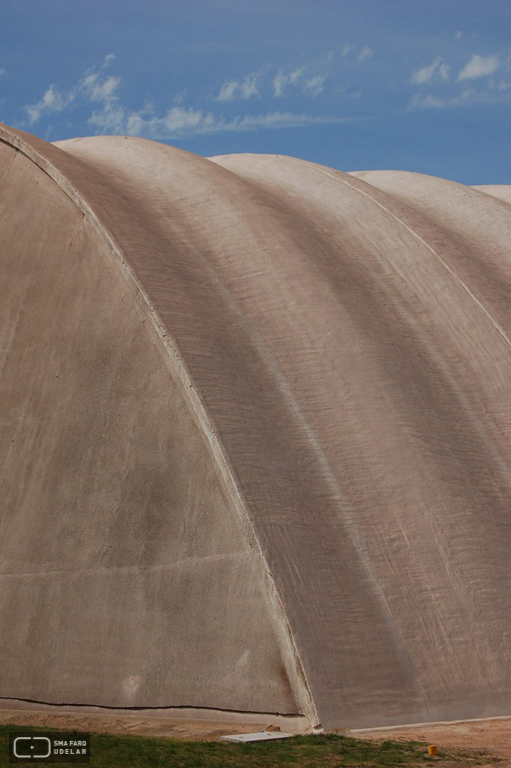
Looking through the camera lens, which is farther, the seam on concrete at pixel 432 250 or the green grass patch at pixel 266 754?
the seam on concrete at pixel 432 250

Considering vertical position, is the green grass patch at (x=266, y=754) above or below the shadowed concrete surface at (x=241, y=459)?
below

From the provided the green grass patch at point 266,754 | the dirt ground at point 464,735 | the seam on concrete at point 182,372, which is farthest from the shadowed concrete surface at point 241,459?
the green grass patch at point 266,754

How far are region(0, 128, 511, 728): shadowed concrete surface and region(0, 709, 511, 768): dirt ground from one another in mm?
233

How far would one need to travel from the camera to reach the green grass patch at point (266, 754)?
705cm

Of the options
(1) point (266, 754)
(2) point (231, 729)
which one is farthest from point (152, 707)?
(1) point (266, 754)

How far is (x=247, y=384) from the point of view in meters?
11.1

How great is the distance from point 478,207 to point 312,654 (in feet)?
39.7

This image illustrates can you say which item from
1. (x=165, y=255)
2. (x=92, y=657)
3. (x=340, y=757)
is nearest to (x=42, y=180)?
(x=165, y=255)

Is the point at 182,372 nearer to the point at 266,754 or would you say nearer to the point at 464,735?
the point at 266,754

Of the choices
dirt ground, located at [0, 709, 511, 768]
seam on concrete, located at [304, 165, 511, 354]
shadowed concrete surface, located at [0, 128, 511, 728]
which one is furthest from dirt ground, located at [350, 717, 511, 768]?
seam on concrete, located at [304, 165, 511, 354]

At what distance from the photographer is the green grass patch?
7055 mm

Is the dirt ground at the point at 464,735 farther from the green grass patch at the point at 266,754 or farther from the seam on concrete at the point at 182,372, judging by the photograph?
the seam on concrete at the point at 182,372

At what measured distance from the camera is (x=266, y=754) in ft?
24.2

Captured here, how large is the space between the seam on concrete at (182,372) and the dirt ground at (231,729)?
84 centimetres
